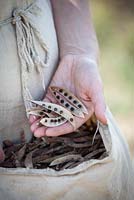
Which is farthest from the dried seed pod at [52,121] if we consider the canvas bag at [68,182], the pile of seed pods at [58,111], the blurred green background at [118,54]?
the blurred green background at [118,54]

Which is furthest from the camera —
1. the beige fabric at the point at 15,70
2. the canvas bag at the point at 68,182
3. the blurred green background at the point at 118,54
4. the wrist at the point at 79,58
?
the blurred green background at the point at 118,54

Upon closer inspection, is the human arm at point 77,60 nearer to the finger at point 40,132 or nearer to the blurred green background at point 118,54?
the finger at point 40,132

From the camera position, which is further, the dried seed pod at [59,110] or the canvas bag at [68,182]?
the dried seed pod at [59,110]

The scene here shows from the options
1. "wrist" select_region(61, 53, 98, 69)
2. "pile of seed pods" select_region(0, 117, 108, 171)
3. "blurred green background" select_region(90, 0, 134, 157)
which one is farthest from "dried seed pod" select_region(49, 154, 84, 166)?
"blurred green background" select_region(90, 0, 134, 157)

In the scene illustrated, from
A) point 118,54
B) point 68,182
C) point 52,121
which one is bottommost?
point 118,54

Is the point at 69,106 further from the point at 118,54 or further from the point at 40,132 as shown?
the point at 118,54

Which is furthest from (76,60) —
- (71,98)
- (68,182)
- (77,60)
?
(68,182)

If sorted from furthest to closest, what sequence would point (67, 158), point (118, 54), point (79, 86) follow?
point (118, 54), point (79, 86), point (67, 158)

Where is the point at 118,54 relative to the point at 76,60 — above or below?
below
